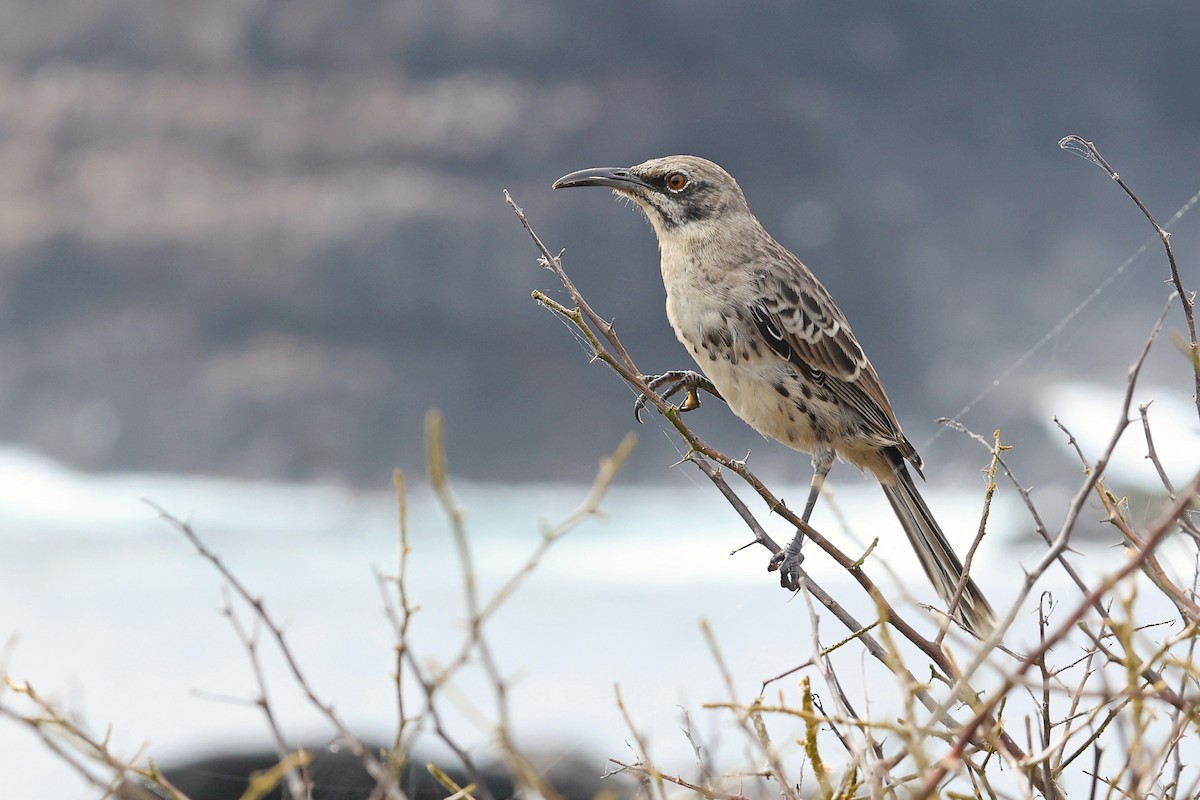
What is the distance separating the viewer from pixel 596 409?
4.10 m

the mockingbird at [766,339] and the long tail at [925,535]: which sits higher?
the mockingbird at [766,339]

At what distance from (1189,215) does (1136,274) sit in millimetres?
252

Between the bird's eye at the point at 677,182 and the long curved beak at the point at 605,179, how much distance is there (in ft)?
0.15

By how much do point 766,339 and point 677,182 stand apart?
1.11ft

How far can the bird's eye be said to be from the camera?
2035mm

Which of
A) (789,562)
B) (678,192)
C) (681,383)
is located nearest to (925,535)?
(789,562)

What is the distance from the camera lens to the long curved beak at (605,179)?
6.32 ft

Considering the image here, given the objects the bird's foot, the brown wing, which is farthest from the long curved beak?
the bird's foot

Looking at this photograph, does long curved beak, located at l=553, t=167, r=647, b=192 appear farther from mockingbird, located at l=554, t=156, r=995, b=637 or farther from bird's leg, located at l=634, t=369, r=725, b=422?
bird's leg, located at l=634, t=369, r=725, b=422

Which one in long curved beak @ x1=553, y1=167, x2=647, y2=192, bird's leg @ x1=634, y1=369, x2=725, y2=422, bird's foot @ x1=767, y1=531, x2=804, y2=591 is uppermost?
long curved beak @ x1=553, y1=167, x2=647, y2=192

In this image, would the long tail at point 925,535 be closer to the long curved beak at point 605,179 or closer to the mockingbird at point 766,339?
the mockingbird at point 766,339

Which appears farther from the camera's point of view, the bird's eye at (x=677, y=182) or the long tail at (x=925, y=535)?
the bird's eye at (x=677, y=182)

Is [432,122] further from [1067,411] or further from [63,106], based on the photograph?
[1067,411]

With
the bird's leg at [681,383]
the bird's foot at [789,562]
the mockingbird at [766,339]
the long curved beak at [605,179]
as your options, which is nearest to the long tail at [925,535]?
the mockingbird at [766,339]
